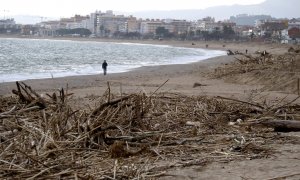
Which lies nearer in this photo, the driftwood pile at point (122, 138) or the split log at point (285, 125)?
the driftwood pile at point (122, 138)

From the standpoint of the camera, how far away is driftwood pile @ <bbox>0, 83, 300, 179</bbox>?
408 centimetres

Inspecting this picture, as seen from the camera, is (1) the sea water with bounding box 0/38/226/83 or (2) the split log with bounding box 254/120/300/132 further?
(1) the sea water with bounding box 0/38/226/83

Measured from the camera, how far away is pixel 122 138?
519 cm

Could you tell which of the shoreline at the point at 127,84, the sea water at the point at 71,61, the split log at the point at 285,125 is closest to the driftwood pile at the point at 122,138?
the split log at the point at 285,125

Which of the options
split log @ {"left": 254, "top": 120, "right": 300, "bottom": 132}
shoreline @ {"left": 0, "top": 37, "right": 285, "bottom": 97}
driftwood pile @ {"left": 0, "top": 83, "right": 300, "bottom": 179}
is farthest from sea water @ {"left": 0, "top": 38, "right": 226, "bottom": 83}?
split log @ {"left": 254, "top": 120, "right": 300, "bottom": 132}

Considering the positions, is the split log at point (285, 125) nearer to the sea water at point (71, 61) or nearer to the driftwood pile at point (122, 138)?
the driftwood pile at point (122, 138)

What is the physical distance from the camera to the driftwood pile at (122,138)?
4.08 meters

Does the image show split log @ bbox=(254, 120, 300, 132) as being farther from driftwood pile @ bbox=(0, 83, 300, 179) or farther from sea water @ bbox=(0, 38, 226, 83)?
sea water @ bbox=(0, 38, 226, 83)

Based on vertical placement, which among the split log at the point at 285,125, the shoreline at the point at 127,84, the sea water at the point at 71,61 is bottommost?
the sea water at the point at 71,61

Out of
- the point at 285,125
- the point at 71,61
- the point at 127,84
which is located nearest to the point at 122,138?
the point at 285,125

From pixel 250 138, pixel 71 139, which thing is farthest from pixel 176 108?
pixel 71 139

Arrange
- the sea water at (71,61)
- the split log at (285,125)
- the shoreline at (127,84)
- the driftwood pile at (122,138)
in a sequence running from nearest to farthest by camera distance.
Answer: the driftwood pile at (122,138)
the split log at (285,125)
the shoreline at (127,84)
the sea water at (71,61)

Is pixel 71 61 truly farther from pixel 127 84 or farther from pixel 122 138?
pixel 122 138

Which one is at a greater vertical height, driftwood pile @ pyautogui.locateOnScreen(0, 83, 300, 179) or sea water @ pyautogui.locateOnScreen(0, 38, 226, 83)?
driftwood pile @ pyautogui.locateOnScreen(0, 83, 300, 179)
